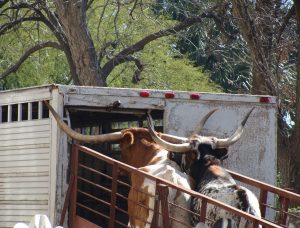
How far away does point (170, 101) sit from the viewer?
1347cm

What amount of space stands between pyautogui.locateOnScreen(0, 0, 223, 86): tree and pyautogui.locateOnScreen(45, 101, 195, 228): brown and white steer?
8.27 m

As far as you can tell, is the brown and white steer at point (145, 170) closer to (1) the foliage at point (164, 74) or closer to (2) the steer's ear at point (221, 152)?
(2) the steer's ear at point (221, 152)

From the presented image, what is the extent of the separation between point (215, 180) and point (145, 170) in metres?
1.01

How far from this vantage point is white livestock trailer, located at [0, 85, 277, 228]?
12.9 m

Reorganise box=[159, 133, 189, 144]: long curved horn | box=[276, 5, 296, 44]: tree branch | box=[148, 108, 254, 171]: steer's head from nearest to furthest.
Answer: box=[148, 108, 254, 171]: steer's head → box=[159, 133, 189, 144]: long curved horn → box=[276, 5, 296, 44]: tree branch

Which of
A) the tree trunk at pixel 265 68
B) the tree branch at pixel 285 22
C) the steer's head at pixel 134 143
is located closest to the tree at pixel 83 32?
the tree trunk at pixel 265 68

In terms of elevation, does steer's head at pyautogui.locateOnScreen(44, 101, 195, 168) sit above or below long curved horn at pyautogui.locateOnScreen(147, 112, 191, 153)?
below

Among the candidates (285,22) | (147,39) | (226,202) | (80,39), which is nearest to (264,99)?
(226,202)

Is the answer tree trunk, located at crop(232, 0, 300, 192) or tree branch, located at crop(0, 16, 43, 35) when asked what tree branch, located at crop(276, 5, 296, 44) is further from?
tree branch, located at crop(0, 16, 43, 35)

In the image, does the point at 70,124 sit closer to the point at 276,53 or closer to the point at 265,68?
the point at 265,68

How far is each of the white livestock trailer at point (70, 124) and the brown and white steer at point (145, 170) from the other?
13.7 inches

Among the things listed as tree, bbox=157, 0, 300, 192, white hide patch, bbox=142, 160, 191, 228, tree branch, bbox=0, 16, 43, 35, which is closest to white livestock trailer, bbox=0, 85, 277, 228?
white hide patch, bbox=142, 160, 191, 228

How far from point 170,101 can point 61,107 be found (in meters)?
1.52

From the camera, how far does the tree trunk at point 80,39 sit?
2148cm
